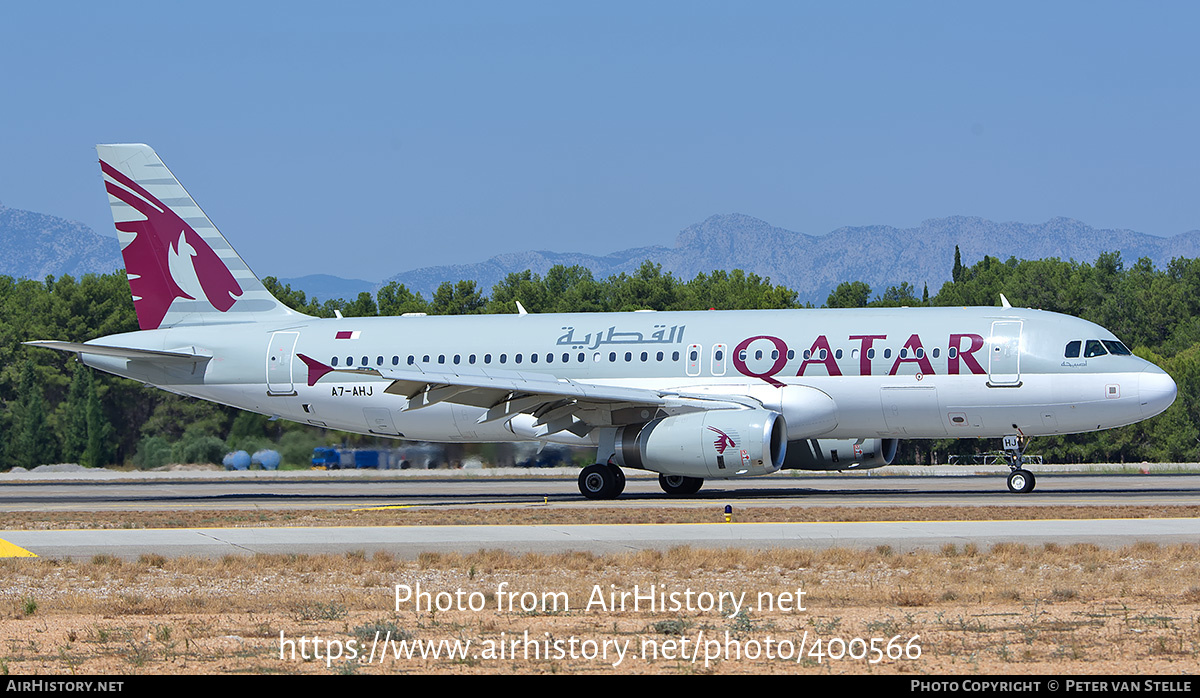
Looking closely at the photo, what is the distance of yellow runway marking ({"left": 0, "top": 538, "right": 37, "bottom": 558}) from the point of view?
2052cm

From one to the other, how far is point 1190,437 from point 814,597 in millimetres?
67426

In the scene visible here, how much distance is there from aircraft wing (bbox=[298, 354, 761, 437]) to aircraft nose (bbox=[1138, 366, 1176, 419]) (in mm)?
8040

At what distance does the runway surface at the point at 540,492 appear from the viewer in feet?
97.3

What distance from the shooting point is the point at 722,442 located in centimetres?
2895

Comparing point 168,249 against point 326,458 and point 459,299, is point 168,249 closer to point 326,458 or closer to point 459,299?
point 326,458

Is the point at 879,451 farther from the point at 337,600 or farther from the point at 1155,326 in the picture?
the point at 1155,326

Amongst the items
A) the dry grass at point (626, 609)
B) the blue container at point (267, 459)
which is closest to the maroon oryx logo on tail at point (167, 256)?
the blue container at point (267, 459)

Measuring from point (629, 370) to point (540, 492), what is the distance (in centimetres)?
522

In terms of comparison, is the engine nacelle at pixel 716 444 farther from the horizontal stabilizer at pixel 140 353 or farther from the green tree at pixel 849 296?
the green tree at pixel 849 296

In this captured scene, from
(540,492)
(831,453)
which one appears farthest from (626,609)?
(540,492)

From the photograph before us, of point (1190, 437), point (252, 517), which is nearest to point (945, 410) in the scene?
point (252, 517)

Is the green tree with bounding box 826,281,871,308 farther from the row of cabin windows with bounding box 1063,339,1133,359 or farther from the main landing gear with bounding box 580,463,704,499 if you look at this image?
the main landing gear with bounding box 580,463,704,499

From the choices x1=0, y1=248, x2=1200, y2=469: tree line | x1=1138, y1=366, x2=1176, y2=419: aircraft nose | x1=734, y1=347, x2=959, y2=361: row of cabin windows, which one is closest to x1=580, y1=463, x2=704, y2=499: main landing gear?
x1=734, y1=347, x2=959, y2=361: row of cabin windows

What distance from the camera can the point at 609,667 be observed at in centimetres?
1130
